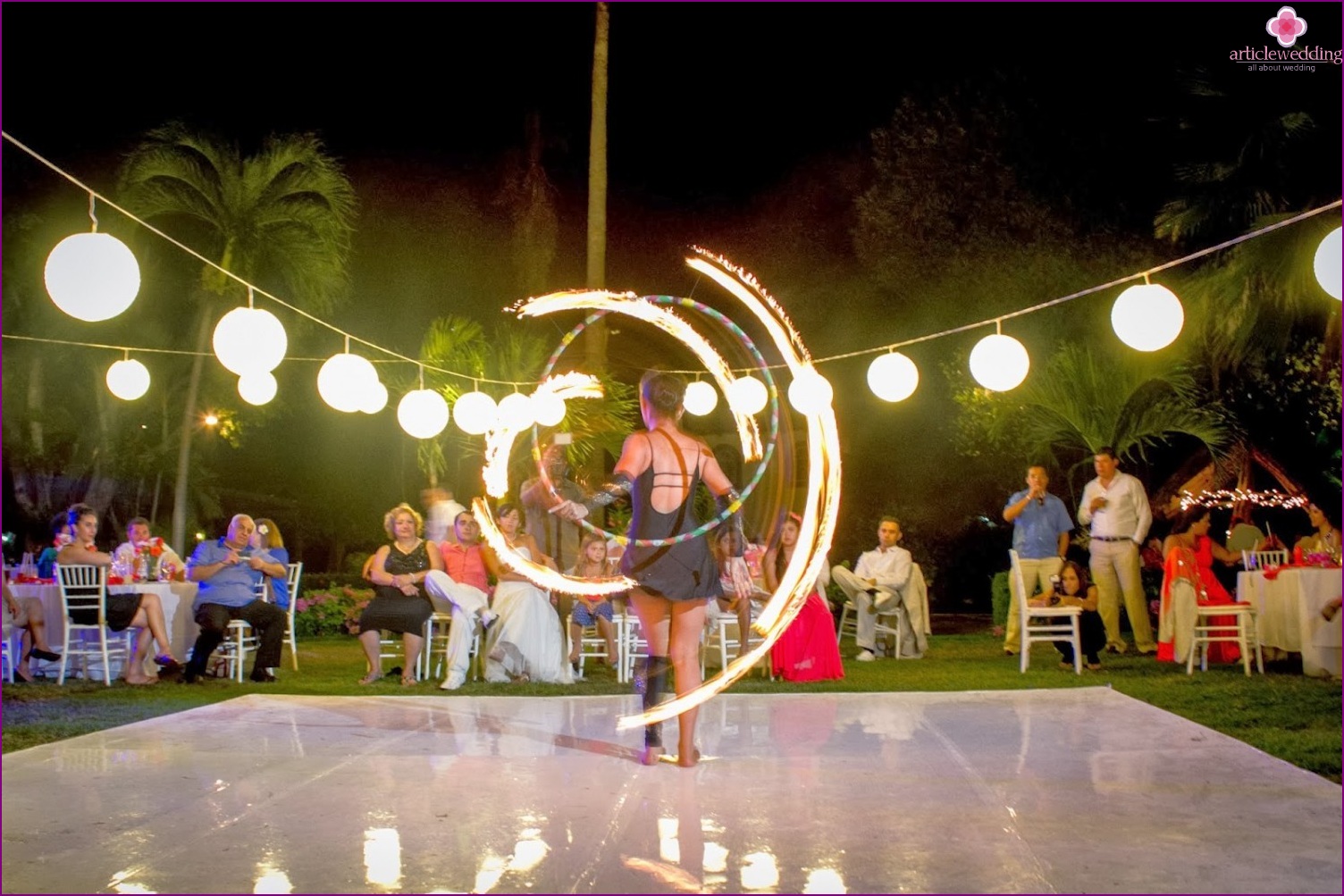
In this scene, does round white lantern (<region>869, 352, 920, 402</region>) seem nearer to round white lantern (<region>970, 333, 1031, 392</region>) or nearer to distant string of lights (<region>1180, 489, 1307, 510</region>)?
round white lantern (<region>970, 333, 1031, 392</region>)

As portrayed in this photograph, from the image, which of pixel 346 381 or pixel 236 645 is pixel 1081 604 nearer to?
pixel 346 381

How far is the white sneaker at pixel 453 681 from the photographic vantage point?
8.59m

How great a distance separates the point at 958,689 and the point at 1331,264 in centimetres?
→ 393

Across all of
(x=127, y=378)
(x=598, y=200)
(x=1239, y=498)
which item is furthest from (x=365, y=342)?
(x=1239, y=498)

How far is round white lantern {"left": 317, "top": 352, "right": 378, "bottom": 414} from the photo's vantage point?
9516mm

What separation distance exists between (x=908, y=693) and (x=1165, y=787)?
328 centimetres

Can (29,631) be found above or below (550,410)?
below

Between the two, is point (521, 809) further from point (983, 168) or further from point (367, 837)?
point (983, 168)

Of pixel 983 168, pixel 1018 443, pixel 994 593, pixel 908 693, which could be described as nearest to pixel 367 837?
pixel 908 693

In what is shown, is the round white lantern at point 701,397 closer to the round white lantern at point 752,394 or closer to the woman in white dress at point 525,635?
the round white lantern at point 752,394

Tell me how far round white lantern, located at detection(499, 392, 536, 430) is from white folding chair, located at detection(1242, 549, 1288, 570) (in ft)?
19.1

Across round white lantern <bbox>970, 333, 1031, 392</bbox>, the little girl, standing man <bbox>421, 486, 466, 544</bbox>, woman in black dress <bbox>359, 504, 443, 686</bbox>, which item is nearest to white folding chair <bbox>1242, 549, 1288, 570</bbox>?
round white lantern <bbox>970, 333, 1031, 392</bbox>

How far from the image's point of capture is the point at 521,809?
14.2 feet

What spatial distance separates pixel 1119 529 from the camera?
1014cm
